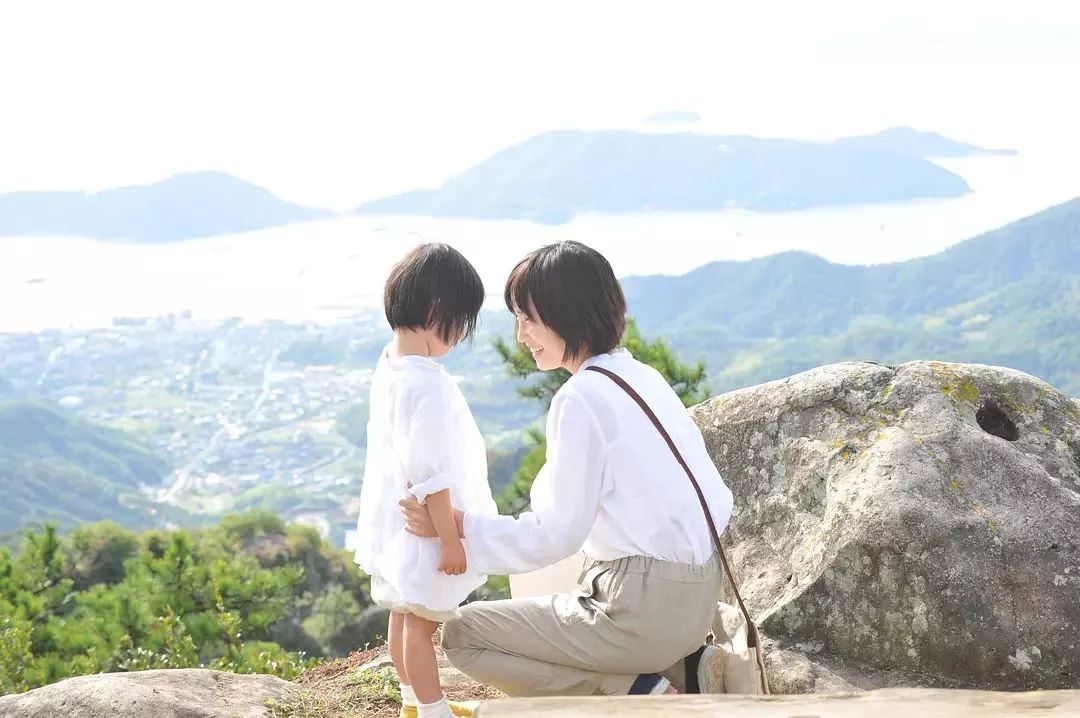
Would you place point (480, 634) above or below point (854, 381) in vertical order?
below

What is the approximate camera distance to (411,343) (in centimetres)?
292

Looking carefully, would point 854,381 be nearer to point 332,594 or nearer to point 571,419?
point 571,419

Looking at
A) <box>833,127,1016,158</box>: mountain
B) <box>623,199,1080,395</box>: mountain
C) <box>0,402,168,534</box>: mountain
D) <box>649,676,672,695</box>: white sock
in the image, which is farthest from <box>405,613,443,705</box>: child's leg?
<box>833,127,1016,158</box>: mountain

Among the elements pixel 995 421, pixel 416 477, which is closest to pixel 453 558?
pixel 416 477

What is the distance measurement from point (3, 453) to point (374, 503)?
178 feet

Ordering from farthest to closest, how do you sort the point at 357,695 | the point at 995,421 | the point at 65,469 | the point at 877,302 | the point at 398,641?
1. the point at 877,302
2. the point at 65,469
3. the point at 995,421
4. the point at 357,695
5. the point at 398,641

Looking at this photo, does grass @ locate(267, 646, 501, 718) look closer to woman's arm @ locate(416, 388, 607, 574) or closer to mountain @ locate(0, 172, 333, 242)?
woman's arm @ locate(416, 388, 607, 574)

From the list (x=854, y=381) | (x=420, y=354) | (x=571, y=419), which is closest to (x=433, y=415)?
(x=420, y=354)

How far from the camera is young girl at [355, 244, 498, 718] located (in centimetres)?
280

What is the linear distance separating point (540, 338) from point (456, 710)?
1.16 m

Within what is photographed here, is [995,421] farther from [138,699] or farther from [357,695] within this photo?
[138,699]

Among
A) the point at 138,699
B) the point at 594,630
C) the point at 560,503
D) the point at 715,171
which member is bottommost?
the point at 138,699

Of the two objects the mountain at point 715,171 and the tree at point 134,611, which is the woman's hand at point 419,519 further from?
the mountain at point 715,171

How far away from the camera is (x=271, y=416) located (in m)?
63.9
